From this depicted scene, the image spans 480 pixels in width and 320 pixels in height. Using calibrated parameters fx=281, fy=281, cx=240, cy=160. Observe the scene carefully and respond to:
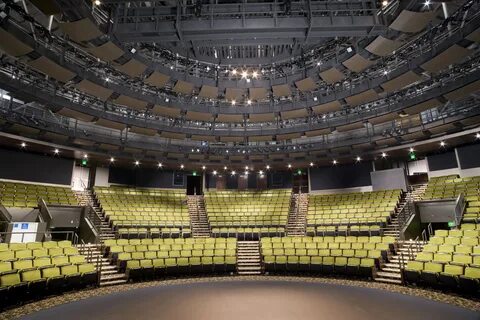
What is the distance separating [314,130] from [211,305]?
11468mm

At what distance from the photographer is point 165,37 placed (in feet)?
27.1

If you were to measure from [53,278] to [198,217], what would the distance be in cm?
1036

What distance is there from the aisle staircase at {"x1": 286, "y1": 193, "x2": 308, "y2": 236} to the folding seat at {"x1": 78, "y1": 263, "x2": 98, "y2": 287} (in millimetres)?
9704

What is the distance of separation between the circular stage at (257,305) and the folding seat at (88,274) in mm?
1213

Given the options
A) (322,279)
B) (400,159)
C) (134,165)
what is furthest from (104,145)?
(400,159)

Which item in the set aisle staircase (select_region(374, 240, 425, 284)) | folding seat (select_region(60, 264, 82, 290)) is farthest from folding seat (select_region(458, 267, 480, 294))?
folding seat (select_region(60, 264, 82, 290))

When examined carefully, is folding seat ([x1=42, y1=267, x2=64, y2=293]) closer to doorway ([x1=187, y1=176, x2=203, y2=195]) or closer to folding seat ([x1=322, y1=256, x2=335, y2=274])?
folding seat ([x1=322, y1=256, x2=335, y2=274])

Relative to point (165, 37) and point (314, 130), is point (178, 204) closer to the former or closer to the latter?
point (314, 130)

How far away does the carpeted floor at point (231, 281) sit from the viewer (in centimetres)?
630

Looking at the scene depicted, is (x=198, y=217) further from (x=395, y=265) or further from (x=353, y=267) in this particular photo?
(x=395, y=265)

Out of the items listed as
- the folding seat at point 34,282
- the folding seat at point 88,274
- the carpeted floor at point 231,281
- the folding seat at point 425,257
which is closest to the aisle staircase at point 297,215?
the carpeted floor at point 231,281

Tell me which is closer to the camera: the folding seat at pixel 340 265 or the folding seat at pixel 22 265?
the folding seat at pixel 22 265

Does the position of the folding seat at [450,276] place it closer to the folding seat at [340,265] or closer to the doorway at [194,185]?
the folding seat at [340,265]

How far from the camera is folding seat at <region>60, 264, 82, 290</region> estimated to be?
7770mm
